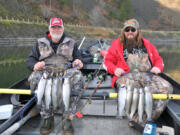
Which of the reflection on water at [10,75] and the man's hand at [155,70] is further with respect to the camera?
the reflection on water at [10,75]

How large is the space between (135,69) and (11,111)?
105 inches

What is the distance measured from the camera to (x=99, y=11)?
67312mm

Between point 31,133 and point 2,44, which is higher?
point 2,44

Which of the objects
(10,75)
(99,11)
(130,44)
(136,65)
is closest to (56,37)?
(130,44)

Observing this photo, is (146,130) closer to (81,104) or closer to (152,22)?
(81,104)

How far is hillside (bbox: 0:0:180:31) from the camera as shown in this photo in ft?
134

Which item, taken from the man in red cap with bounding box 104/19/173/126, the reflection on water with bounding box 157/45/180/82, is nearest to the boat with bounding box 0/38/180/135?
the man in red cap with bounding box 104/19/173/126

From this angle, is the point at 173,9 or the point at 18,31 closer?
the point at 18,31

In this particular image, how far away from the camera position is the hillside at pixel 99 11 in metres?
40.9

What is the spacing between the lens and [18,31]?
2998 cm

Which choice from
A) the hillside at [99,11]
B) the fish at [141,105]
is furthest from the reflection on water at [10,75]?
the hillside at [99,11]

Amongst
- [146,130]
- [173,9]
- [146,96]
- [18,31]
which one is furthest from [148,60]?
[173,9]

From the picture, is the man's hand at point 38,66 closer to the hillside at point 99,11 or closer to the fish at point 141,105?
the fish at point 141,105

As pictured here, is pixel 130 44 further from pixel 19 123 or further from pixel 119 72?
pixel 19 123
